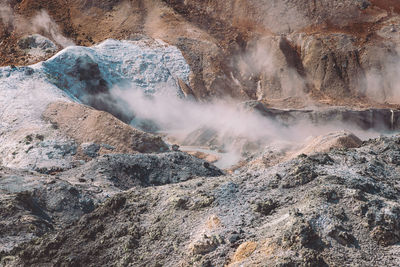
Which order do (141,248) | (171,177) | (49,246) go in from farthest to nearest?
1. (171,177)
2. (49,246)
3. (141,248)

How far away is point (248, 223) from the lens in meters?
9.65

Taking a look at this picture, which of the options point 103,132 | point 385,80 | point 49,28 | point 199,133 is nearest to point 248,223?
point 103,132

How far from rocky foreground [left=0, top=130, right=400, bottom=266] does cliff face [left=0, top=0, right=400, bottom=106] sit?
982 inches

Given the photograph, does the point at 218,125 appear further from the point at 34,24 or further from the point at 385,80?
the point at 34,24

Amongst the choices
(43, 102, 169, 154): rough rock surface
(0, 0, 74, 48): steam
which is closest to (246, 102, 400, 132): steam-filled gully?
(43, 102, 169, 154): rough rock surface

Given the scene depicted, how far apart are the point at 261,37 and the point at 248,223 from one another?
1279 inches

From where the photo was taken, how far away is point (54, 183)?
16516 millimetres

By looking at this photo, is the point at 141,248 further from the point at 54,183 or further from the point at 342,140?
the point at 342,140

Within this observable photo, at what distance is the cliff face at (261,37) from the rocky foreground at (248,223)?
24944 millimetres

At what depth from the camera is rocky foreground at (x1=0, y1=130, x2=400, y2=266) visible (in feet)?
28.5

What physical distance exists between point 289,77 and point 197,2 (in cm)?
1042

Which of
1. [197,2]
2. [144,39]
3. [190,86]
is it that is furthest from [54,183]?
[197,2]

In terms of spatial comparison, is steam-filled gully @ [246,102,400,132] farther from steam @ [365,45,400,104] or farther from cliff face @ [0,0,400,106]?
steam @ [365,45,400,104]

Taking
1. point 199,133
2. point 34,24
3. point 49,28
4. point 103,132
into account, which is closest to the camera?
point 103,132
